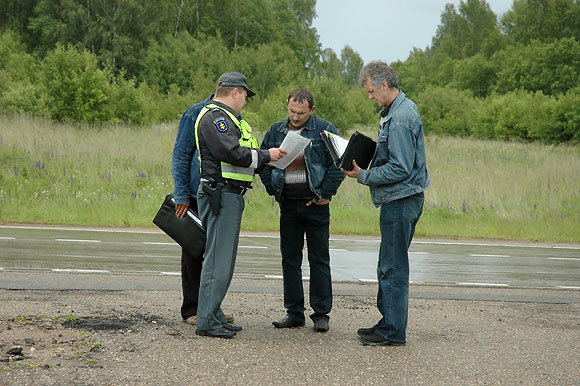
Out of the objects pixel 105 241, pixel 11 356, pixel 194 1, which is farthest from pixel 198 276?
pixel 194 1

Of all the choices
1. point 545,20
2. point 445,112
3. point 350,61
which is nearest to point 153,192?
point 445,112

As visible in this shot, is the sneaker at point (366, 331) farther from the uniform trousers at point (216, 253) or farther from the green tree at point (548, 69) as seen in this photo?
the green tree at point (548, 69)

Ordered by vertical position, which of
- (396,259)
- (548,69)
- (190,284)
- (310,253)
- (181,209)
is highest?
(548,69)

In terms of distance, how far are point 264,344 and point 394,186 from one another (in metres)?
1.65

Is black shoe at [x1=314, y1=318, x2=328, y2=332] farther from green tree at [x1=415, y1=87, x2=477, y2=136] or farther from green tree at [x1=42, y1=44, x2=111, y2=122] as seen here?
green tree at [x1=415, y1=87, x2=477, y2=136]

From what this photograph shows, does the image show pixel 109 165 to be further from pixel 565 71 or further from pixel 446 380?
pixel 565 71

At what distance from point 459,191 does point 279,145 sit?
14.6 meters

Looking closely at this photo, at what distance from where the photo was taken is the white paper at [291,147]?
6.09m

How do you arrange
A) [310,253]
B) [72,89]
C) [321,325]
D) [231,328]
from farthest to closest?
[72,89] < [310,253] < [321,325] < [231,328]

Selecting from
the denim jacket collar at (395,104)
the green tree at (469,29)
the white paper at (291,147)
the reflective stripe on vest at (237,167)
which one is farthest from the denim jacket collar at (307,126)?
the green tree at (469,29)

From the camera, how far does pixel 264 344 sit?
19.4 feet

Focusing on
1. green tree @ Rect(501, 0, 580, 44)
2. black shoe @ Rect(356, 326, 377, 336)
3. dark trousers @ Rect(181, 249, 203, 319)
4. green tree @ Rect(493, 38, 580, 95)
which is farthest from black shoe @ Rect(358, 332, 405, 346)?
green tree @ Rect(501, 0, 580, 44)

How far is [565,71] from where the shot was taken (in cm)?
7494

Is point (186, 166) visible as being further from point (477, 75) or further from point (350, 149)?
point (477, 75)
